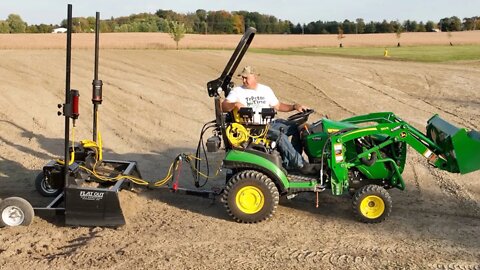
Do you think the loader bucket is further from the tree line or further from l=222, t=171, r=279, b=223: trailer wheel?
the tree line

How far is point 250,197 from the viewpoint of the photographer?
596 cm

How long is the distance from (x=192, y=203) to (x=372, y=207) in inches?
84.6

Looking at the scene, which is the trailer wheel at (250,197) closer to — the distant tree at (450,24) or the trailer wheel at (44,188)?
the trailer wheel at (44,188)

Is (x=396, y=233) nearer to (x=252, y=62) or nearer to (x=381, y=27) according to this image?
(x=252, y=62)

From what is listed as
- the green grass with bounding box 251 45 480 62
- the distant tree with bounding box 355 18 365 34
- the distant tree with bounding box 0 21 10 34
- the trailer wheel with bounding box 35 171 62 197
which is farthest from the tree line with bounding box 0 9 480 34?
the trailer wheel with bounding box 35 171 62 197

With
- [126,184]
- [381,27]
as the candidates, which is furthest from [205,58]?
[381,27]

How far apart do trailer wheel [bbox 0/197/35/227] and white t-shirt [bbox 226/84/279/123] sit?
8.05 feet

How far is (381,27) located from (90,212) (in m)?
69.5

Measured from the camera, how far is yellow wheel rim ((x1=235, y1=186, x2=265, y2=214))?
5.94 meters

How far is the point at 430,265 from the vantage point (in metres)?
4.87

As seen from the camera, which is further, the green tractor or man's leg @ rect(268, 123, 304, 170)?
man's leg @ rect(268, 123, 304, 170)

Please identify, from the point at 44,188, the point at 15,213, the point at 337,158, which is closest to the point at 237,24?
the point at 44,188

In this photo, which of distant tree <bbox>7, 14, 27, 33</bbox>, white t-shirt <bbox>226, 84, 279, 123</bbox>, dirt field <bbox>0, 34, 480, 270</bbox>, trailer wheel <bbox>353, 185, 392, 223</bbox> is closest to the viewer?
dirt field <bbox>0, 34, 480, 270</bbox>

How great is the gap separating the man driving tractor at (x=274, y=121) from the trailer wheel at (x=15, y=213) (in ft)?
7.71
